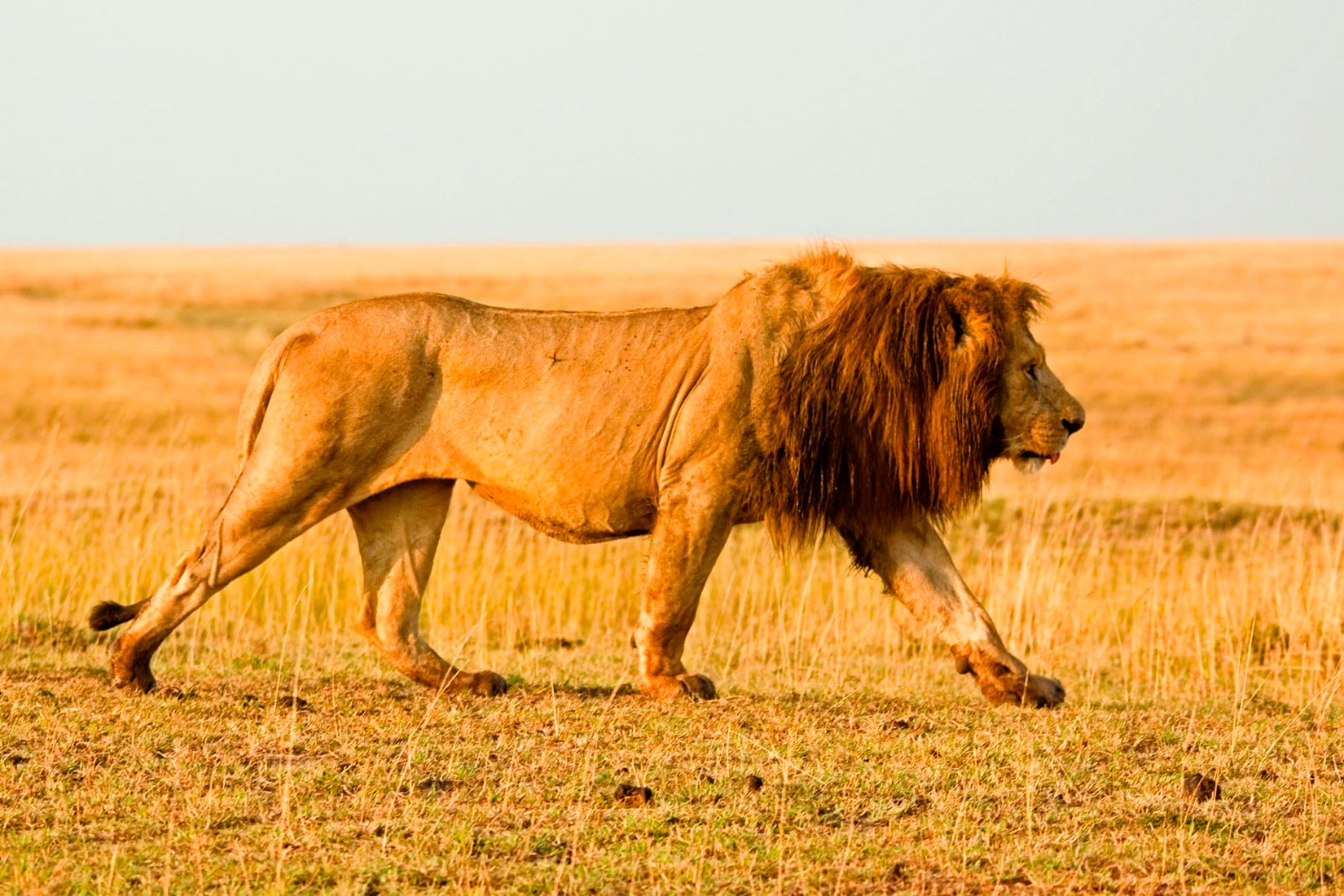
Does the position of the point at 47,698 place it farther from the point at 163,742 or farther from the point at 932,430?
the point at 932,430

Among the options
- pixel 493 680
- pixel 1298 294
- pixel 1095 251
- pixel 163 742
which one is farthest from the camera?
pixel 1095 251

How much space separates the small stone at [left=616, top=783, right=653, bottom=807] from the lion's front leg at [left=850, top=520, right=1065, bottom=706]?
233cm

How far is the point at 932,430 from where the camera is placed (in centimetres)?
800

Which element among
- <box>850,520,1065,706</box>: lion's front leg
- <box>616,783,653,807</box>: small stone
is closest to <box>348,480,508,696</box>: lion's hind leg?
<box>850,520,1065,706</box>: lion's front leg

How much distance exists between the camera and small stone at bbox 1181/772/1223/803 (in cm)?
623

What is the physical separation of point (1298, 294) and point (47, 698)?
4566 cm

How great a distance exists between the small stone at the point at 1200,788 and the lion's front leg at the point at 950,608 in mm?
1653

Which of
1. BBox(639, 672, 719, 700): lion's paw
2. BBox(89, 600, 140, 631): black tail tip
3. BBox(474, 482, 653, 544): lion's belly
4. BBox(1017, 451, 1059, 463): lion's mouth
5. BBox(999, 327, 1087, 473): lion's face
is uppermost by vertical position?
BBox(999, 327, 1087, 473): lion's face

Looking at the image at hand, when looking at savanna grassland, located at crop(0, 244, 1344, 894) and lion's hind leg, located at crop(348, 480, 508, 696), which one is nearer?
savanna grassland, located at crop(0, 244, 1344, 894)

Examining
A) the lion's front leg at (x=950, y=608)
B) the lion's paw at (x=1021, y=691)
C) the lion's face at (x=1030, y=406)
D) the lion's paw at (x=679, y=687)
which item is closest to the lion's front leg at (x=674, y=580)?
the lion's paw at (x=679, y=687)

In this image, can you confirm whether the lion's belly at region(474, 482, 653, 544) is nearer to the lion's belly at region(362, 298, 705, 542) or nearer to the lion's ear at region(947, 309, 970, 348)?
the lion's belly at region(362, 298, 705, 542)

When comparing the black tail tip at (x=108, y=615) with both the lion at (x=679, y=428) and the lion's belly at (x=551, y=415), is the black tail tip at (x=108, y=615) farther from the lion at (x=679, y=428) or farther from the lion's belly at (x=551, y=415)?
the lion's belly at (x=551, y=415)

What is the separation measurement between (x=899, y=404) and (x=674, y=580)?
1.13 m

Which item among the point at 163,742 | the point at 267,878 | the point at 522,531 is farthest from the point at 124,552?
the point at 267,878
